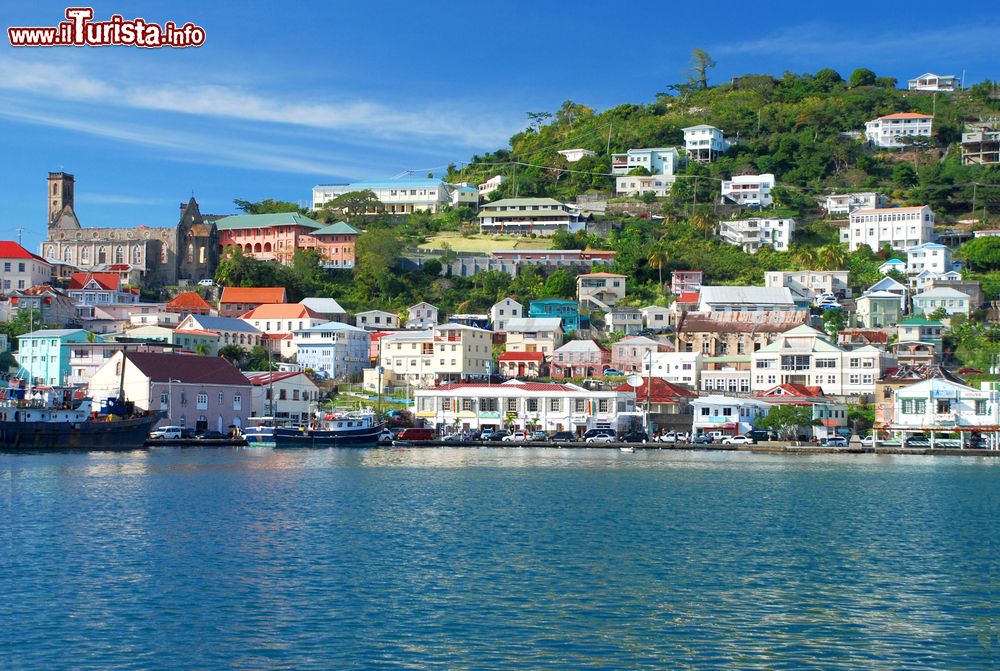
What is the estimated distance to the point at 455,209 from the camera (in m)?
128

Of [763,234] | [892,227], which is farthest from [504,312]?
[892,227]

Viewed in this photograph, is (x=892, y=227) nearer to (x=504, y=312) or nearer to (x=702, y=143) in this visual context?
(x=702, y=143)

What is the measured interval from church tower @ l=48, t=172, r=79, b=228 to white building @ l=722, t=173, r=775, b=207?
64.8 metres

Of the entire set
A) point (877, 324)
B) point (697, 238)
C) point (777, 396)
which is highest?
point (697, 238)

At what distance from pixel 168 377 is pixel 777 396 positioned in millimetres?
37593

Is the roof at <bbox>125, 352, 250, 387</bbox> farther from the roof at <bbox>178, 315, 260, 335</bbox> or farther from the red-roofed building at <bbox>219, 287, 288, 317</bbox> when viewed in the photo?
the red-roofed building at <bbox>219, 287, 288, 317</bbox>

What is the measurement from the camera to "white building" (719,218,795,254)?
112 metres

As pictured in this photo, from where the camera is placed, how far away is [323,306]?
99.2 metres

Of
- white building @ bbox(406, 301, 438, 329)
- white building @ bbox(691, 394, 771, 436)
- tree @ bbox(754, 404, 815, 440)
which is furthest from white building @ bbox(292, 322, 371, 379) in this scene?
tree @ bbox(754, 404, 815, 440)

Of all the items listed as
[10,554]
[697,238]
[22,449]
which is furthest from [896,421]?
[10,554]

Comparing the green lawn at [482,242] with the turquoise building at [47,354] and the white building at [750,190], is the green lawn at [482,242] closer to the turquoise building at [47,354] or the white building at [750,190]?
the white building at [750,190]

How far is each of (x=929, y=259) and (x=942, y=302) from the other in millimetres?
10681

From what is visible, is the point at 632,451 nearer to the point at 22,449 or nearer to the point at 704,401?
the point at 704,401

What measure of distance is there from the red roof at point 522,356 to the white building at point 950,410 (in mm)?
26873
